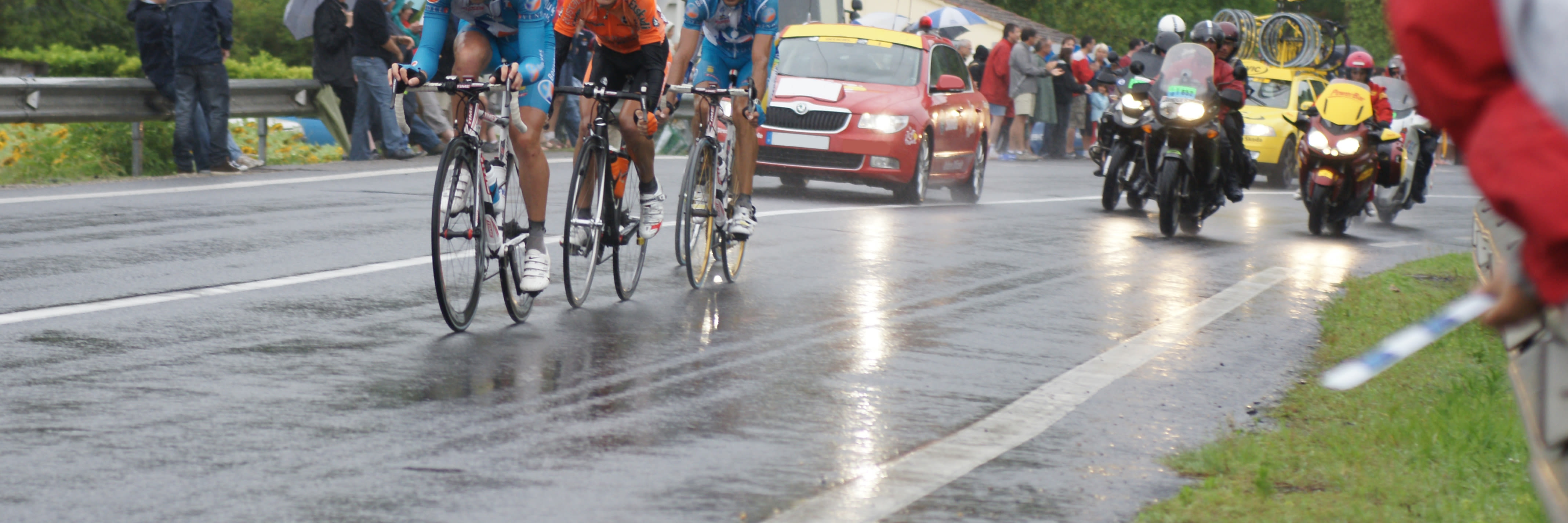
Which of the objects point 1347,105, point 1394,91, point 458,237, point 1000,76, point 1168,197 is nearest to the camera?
point 458,237

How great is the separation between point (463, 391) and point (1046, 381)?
2.25 meters

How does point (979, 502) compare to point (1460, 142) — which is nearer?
point (1460, 142)

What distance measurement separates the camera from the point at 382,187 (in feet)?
45.0

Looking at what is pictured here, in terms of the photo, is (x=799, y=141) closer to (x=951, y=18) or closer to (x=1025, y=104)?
(x=1025, y=104)

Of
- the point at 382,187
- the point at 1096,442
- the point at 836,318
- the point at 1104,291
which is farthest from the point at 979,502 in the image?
the point at 382,187

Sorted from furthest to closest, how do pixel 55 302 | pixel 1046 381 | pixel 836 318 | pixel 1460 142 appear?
pixel 836 318 → pixel 55 302 → pixel 1046 381 → pixel 1460 142

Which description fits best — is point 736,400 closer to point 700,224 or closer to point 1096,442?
point 1096,442

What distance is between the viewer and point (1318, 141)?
15398 millimetres

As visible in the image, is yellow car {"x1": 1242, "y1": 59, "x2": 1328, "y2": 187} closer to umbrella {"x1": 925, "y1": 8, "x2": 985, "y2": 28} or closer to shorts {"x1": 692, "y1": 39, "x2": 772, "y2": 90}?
umbrella {"x1": 925, "y1": 8, "x2": 985, "y2": 28}

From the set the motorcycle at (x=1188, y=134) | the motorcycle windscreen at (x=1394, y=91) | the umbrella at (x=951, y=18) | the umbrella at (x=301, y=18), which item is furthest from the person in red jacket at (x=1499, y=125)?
the umbrella at (x=951, y=18)

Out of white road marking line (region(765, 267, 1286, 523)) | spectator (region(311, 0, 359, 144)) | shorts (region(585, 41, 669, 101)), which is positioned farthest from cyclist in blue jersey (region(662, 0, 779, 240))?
spectator (region(311, 0, 359, 144))

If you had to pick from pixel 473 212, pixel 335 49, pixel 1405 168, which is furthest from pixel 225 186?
pixel 1405 168

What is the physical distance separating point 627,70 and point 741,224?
4.24 feet

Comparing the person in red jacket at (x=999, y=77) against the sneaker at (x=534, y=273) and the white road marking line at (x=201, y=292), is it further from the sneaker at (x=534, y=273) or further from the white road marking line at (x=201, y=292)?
the sneaker at (x=534, y=273)
